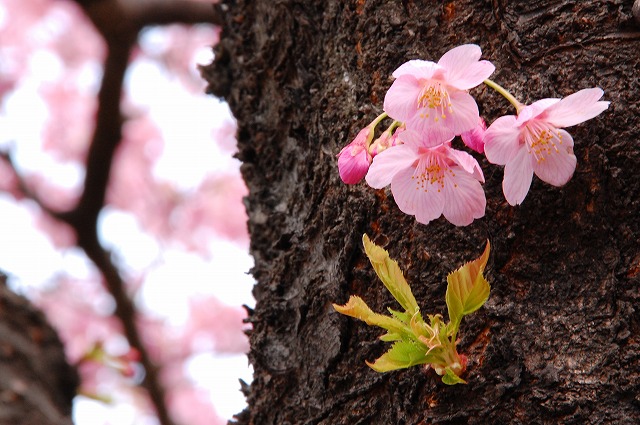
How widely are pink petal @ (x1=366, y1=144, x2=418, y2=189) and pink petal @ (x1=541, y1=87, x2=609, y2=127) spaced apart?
0.15 meters

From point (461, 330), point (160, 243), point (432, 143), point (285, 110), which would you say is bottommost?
point (461, 330)

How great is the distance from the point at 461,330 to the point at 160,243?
23.9ft

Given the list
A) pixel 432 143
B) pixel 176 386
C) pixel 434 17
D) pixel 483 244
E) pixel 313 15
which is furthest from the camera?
pixel 176 386

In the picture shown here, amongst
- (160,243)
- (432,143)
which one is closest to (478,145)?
(432,143)

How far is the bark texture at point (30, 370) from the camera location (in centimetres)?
164

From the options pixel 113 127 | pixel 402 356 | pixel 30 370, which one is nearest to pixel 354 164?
pixel 402 356

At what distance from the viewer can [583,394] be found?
704mm

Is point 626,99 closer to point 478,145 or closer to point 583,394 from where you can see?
point 478,145

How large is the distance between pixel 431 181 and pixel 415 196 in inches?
1.0

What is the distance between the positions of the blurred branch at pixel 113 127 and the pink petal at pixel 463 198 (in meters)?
1.98

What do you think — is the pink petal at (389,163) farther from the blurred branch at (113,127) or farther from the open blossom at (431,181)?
the blurred branch at (113,127)

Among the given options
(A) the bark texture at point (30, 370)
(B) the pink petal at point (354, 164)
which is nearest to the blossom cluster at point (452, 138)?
(B) the pink petal at point (354, 164)

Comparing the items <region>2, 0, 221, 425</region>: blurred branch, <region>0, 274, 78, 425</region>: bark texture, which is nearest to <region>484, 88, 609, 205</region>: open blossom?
<region>0, 274, 78, 425</region>: bark texture

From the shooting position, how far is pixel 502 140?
0.70m
